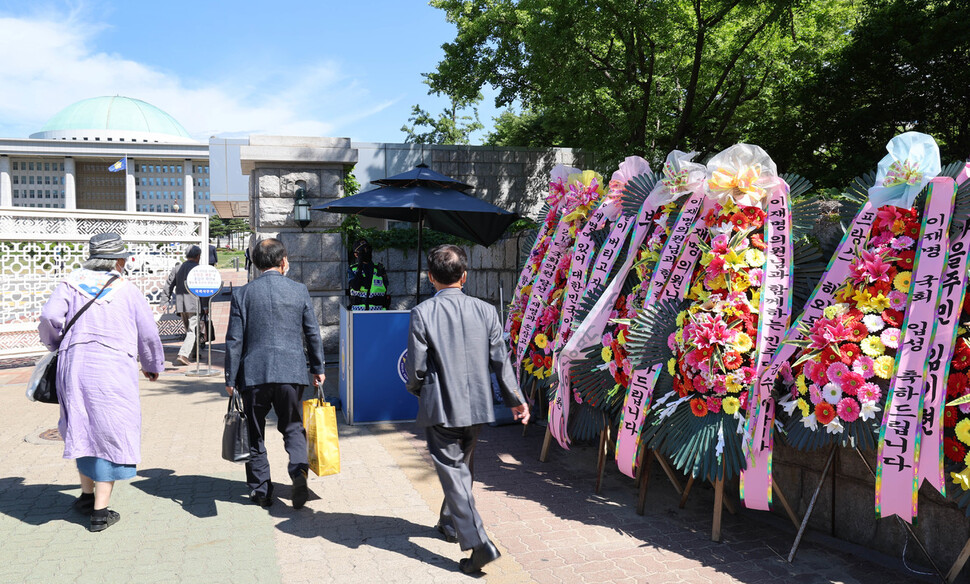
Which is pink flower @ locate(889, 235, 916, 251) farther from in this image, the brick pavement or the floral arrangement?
the floral arrangement

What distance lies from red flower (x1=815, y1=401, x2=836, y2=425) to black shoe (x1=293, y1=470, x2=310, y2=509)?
9.93 feet

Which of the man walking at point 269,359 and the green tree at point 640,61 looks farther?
the green tree at point 640,61

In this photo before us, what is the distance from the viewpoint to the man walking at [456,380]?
3469 millimetres

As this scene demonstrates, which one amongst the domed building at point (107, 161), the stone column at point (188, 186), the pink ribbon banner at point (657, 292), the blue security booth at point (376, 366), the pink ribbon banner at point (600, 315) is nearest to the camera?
the pink ribbon banner at point (657, 292)

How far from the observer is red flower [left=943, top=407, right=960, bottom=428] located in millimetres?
3084

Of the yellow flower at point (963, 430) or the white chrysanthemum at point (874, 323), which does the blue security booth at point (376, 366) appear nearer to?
the white chrysanthemum at point (874, 323)

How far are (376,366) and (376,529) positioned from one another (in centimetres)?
263

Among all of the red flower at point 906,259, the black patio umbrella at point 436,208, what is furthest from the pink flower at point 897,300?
the black patio umbrella at point 436,208

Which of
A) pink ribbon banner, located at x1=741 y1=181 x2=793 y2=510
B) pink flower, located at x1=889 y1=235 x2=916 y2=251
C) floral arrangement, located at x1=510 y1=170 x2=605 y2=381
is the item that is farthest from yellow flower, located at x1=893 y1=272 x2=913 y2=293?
floral arrangement, located at x1=510 y1=170 x2=605 y2=381

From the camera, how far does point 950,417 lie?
309cm

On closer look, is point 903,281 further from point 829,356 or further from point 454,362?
point 454,362

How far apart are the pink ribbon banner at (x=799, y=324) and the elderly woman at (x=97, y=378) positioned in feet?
11.8

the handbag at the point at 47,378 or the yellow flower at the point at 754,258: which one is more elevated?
the yellow flower at the point at 754,258

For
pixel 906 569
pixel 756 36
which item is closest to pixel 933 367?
pixel 906 569
